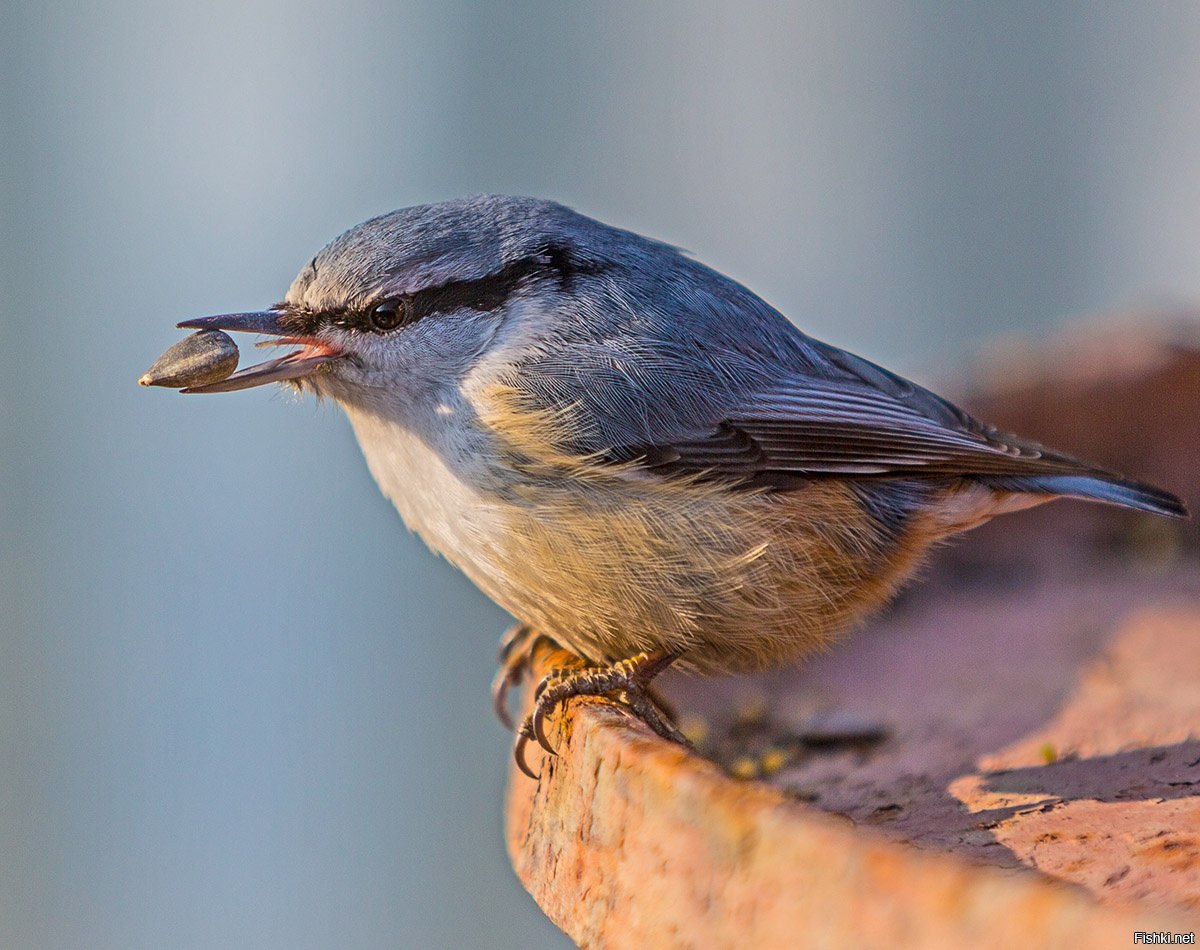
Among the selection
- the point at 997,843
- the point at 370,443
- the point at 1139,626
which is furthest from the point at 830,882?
the point at 1139,626

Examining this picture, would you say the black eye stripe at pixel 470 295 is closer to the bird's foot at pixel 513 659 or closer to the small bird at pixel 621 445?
the small bird at pixel 621 445

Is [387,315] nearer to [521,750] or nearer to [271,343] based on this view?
[271,343]

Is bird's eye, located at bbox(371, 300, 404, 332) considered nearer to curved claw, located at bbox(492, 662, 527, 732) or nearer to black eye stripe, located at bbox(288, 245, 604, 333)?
black eye stripe, located at bbox(288, 245, 604, 333)

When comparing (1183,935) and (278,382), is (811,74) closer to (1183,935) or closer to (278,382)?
(278,382)

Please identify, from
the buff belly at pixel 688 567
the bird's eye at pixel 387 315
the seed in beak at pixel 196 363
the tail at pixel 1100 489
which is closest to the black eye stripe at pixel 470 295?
the bird's eye at pixel 387 315

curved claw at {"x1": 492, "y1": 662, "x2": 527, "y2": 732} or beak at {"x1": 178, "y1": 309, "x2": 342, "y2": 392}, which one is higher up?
beak at {"x1": 178, "y1": 309, "x2": 342, "y2": 392}

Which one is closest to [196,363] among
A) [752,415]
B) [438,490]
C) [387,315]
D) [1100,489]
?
[387,315]

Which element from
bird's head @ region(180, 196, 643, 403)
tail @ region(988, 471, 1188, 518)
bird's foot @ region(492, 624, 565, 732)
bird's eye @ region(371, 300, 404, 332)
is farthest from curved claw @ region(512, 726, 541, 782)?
tail @ region(988, 471, 1188, 518)
